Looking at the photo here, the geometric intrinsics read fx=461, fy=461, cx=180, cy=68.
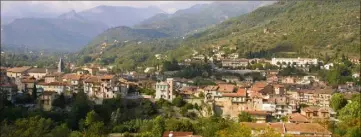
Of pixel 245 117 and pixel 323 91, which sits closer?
pixel 245 117

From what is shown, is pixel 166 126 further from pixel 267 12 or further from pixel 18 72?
pixel 267 12

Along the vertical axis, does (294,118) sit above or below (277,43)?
below

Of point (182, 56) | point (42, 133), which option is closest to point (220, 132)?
point (42, 133)

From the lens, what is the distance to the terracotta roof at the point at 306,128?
24.5 meters

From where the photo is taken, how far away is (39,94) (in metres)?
35.0

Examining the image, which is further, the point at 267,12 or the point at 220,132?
the point at 267,12

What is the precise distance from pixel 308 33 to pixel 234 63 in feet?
50.1

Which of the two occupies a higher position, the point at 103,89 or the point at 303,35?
the point at 303,35

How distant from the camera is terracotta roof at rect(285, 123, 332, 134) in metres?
24.5

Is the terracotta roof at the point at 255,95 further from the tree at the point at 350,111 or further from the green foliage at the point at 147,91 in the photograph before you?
the green foliage at the point at 147,91

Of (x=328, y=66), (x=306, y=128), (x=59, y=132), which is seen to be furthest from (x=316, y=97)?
(x=59, y=132)

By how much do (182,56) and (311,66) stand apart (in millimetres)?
22059

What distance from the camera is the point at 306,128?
24844 mm

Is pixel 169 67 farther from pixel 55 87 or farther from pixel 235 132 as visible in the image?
pixel 235 132
